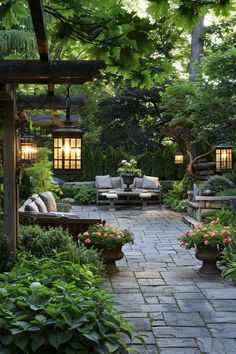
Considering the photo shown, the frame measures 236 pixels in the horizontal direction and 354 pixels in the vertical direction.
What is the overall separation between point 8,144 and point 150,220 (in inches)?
371

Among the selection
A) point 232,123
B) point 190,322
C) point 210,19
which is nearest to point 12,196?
point 190,322

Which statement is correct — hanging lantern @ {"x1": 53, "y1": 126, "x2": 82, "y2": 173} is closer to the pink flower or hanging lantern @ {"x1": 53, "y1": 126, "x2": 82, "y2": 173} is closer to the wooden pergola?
the wooden pergola

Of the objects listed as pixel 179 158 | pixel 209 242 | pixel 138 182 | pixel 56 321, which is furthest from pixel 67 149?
pixel 138 182

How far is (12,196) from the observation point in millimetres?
6070

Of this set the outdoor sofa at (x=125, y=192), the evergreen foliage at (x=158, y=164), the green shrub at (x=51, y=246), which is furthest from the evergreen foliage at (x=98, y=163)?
the green shrub at (x=51, y=246)

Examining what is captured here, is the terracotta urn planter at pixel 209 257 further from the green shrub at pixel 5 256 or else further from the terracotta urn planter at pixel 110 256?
the green shrub at pixel 5 256

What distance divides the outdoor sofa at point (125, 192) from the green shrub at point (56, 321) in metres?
14.5

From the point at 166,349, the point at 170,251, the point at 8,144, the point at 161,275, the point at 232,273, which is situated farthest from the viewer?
the point at 170,251

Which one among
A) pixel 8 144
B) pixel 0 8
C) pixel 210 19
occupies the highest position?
pixel 210 19

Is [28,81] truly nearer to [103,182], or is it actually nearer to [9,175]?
[9,175]

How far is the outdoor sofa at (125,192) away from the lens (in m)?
18.6

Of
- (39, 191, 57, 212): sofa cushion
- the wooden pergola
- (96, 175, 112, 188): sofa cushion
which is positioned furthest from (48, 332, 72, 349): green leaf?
(96, 175, 112, 188): sofa cushion

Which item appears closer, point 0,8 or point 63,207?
point 0,8

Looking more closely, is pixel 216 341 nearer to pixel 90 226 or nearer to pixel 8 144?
pixel 8 144
